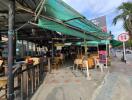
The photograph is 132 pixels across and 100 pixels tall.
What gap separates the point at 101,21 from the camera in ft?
73.0

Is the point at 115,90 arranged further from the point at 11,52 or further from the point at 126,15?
the point at 126,15

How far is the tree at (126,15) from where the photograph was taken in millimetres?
31870

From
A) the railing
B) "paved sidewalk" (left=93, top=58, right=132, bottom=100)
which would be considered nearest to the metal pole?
the railing

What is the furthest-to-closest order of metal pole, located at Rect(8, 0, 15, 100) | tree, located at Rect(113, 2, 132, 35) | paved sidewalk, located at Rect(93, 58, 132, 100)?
1. tree, located at Rect(113, 2, 132, 35)
2. paved sidewalk, located at Rect(93, 58, 132, 100)
3. metal pole, located at Rect(8, 0, 15, 100)

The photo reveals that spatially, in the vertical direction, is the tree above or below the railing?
above

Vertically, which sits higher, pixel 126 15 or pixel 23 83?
pixel 126 15

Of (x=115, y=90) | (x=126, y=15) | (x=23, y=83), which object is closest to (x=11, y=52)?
(x=23, y=83)

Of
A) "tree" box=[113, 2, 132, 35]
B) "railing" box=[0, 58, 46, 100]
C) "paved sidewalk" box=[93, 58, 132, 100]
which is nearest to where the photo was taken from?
"railing" box=[0, 58, 46, 100]

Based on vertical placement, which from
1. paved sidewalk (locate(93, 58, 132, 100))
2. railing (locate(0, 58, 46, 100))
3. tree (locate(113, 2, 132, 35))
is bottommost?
paved sidewalk (locate(93, 58, 132, 100))

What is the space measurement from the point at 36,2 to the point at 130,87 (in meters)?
5.47

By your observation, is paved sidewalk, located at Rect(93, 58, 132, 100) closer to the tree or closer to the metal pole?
the metal pole

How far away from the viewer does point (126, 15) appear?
1255 inches

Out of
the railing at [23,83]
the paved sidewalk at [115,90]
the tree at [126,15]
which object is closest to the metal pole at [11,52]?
the railing at [23,83]

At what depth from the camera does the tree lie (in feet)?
105
